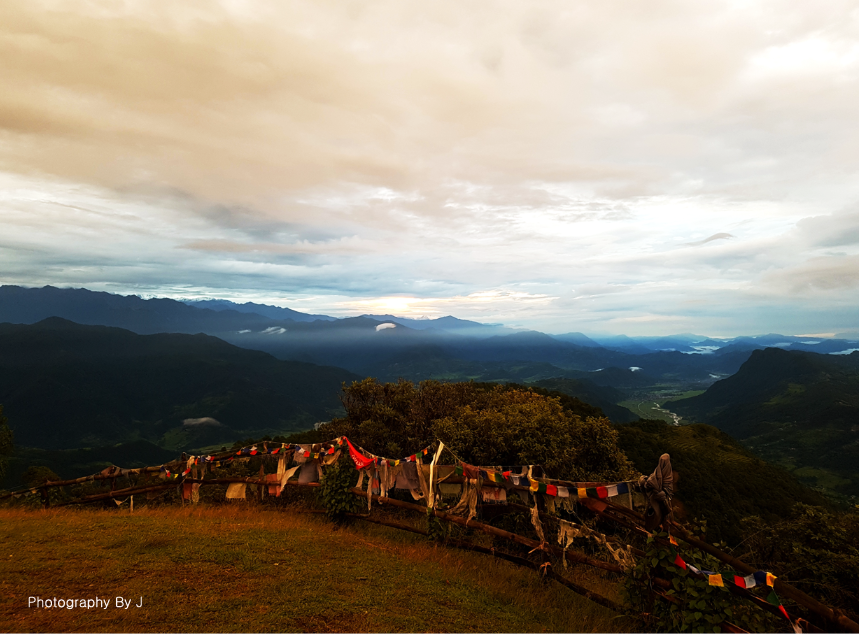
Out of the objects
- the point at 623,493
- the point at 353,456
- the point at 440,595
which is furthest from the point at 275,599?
the point at 623,493

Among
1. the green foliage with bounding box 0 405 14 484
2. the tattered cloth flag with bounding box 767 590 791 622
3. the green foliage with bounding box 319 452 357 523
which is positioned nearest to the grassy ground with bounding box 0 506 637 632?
the green foliage with bounding box 319 452 357 523

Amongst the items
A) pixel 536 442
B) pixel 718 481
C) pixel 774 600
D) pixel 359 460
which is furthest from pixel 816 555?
pixel 718 481

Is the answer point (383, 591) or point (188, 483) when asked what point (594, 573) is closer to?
point (383, 591)

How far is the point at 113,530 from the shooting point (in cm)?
1052

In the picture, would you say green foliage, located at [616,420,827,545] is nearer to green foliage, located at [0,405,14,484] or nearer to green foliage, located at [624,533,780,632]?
green foliage, located at [624,533,780,632]

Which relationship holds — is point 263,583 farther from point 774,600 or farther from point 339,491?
point 774,600

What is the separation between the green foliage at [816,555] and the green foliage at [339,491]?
10185 millimetres

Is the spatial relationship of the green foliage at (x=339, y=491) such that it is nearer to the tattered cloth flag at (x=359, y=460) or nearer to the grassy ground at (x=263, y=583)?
the tattered cloth flag at (x=359, y=460)

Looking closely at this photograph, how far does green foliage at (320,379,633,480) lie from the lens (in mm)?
18906

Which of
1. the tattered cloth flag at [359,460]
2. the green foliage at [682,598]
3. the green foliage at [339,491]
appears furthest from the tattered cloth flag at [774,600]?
the green foliage at [339,491]

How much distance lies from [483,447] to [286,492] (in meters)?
8.54

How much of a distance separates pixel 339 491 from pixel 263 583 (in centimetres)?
444

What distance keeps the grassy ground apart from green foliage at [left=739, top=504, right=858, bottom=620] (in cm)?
634

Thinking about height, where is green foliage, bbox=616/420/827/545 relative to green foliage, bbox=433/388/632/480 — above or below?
below
